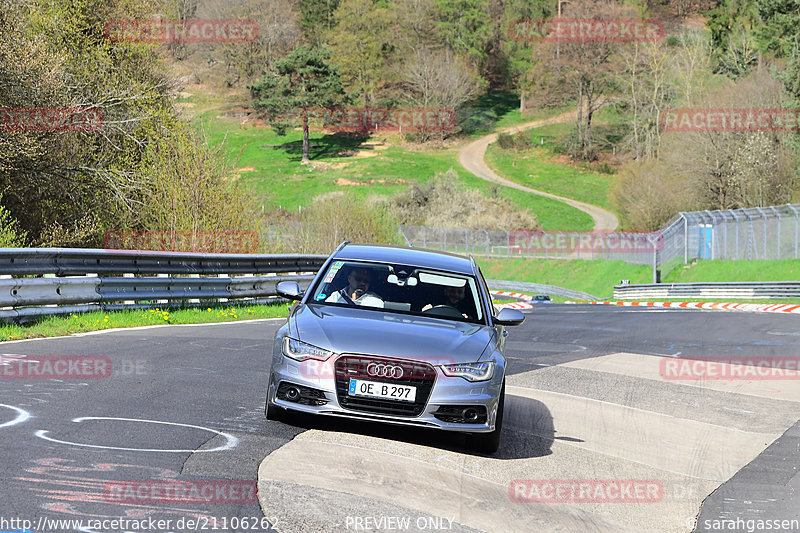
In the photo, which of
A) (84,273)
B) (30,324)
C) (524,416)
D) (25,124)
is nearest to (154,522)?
(524,416)

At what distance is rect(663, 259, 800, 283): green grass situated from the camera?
43156 millimetres

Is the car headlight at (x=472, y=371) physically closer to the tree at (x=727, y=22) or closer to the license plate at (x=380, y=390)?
the license plate at (x=380, y=390)

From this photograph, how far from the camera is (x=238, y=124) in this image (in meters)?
126

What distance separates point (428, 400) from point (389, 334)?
0.62 meters

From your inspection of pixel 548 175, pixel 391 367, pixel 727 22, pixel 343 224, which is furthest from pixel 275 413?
pixel 727 22

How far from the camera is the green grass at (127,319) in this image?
42.5 feet

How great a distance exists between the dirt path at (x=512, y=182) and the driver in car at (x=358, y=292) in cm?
7973

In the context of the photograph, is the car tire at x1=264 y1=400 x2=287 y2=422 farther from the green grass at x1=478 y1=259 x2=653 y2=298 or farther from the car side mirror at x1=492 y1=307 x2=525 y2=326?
the green grass at x1=478 y1=259 x2=653 y2=298

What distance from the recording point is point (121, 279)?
16188 mm

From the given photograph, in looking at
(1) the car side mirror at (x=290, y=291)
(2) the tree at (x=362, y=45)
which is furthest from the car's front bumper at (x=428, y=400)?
(2) the tree at (x=362, y=45)

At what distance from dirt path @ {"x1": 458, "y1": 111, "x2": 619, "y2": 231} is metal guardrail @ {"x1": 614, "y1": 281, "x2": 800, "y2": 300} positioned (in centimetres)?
3886

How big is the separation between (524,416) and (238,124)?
395ft

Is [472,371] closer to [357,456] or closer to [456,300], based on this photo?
[357,456]

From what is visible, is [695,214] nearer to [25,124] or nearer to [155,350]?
[25,124]
